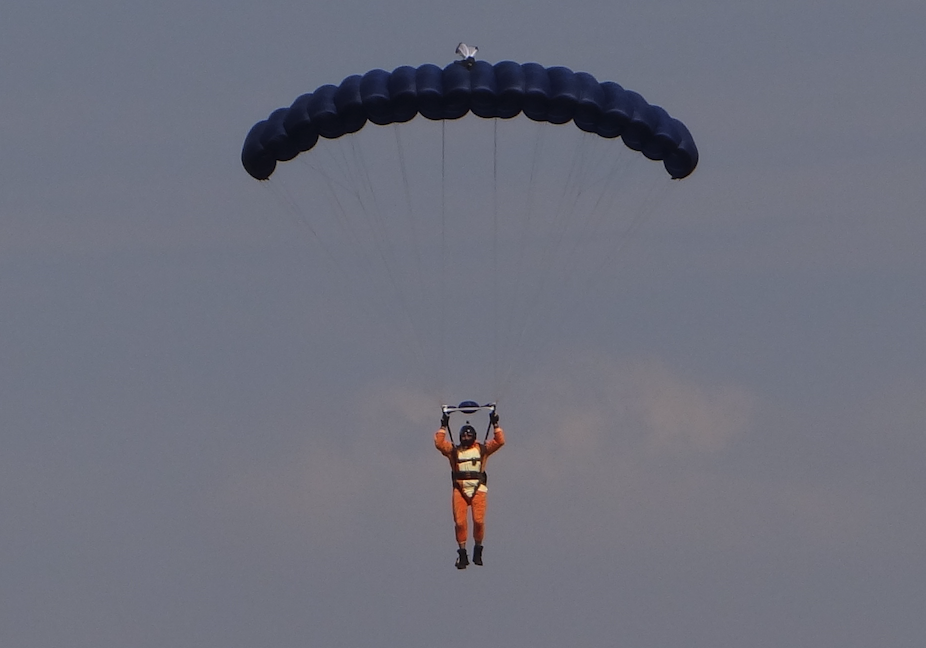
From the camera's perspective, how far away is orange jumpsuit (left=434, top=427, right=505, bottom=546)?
54.2m

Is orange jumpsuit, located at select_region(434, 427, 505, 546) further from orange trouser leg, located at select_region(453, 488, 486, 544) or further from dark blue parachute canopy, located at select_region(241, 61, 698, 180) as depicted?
dark blue parachute canopy, located at select_region(241, 61, 698, 180)

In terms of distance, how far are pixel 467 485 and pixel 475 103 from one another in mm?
6363

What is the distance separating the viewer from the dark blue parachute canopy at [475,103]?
53.9m

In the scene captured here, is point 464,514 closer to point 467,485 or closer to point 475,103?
point 467,485

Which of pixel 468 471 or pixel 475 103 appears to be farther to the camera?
pixel 468 471

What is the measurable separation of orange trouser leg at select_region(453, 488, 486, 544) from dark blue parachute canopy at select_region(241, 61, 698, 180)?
636 cm

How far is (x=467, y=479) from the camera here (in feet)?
178

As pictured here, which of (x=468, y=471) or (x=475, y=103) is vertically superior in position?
(x=475, y=103)

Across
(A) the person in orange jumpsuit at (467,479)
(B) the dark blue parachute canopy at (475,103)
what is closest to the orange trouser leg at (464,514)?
(A) the person in orange jumpsuit at (467,479)

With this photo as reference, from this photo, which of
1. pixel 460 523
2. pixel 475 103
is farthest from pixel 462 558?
pixel 475 103

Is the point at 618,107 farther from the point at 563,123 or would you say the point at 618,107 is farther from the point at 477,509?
the point at 477,509

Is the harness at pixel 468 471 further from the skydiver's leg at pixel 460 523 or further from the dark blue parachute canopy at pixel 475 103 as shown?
the dark blue parachute canopy at pixel 475 103

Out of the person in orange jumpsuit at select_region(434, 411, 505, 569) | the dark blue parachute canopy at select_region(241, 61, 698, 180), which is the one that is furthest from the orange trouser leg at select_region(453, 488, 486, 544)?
the dark blue parachute canopy at select_region(241, 61, 698, 180)

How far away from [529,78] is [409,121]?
2.12m
